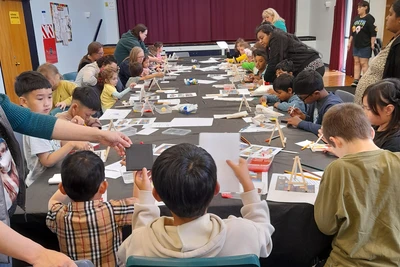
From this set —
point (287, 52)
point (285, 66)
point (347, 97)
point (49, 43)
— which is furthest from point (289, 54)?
point (49, 43)

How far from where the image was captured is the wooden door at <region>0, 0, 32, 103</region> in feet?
15.6

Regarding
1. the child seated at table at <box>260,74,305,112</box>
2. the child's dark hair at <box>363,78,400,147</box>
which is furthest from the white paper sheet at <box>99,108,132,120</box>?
the child's dark hair at <box>363,78,400,147</box>

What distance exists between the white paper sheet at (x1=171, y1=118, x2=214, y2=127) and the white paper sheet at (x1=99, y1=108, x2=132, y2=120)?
0.49 m

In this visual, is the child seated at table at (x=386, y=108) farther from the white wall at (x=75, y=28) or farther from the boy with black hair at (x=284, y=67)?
the white wall at (x=75, y=28)

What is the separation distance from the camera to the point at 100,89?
13.3ft

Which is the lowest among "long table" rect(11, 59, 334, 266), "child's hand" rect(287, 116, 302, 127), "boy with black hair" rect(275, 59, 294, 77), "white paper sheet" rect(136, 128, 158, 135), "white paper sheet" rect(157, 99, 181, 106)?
"long table" rect(11, 59, 334, 266)

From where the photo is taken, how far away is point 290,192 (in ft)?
4.93

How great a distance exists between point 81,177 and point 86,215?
5.7 inches

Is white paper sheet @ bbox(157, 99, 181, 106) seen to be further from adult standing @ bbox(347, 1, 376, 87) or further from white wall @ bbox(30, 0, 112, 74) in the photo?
adult standing @ bbox(347, 1, 376, 87)

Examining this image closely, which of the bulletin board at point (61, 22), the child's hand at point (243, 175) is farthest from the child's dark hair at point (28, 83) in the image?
the bulletin board at point (61, 22)

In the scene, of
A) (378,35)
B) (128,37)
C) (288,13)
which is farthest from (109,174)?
(288,13)

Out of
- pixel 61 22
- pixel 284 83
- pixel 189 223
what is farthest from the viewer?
pixel 61 22

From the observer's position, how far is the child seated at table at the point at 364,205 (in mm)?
1240

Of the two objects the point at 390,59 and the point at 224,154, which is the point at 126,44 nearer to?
the point at 390,59
